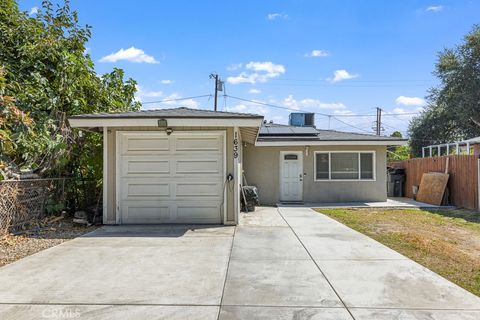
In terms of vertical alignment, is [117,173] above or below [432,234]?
above

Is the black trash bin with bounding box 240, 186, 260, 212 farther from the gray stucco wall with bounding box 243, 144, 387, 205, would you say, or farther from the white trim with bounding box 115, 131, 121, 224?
the white trim with bounding box 115, 131, 121, 224

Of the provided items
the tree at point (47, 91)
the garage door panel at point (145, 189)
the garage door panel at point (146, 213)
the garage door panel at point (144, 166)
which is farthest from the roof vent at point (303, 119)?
the garage door panel at point (146, 213)

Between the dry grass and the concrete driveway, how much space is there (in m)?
0.38

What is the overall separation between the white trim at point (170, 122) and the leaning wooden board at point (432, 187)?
9562 mm

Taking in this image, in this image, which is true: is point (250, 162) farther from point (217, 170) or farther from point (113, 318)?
point (113, 318)

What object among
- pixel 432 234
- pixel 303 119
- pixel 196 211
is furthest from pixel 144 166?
pixel 303 119

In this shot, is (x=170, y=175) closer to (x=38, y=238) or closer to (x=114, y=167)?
(x=114, y=167)

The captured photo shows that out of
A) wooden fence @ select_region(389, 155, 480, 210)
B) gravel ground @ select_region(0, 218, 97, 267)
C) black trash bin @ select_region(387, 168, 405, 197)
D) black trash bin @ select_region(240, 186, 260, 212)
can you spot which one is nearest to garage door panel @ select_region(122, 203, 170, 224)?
gravel ground @ select_region(0, 218, 97, 267)

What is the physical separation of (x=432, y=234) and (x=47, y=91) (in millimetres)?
10103

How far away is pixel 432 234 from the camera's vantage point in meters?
8.31

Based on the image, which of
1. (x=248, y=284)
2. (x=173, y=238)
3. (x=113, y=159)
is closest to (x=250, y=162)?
(x=113, y=159)

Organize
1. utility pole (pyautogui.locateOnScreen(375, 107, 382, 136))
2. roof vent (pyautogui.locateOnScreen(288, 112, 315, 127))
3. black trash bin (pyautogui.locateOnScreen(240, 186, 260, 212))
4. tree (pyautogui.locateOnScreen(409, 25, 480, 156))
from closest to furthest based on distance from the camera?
black trash bin (pyautogui.locateOnScreen(240, 186, 260, 212)) → roof vent (pyautogui.locateOnScreen(288, 112, 315, 127)) → tree (pyautogui.locateOnScreen(409, 25, 480, 156)) → utility pole (pyautogui.locateOnScreen(375, 107, 382, 136))

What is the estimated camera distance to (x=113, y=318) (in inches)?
142

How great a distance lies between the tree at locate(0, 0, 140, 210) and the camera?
27.6 ft
